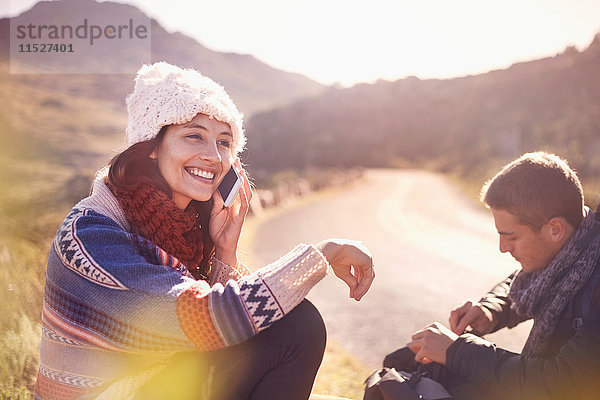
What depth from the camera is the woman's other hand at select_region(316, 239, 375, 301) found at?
2297mm

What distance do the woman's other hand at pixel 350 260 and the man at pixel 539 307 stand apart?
0.33m

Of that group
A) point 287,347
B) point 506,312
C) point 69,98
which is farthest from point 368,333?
point 69,98

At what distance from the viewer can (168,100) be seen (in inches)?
90.2

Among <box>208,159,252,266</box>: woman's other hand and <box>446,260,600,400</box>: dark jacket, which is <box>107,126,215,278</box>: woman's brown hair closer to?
<box>208,159,252,266</box>: woman's other hand

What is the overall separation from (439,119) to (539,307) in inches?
2742

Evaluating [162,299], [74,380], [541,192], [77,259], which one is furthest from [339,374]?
[77,259]

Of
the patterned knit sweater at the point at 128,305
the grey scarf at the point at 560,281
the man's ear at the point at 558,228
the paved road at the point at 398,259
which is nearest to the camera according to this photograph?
the patterned knit sweater at the point at 128,305

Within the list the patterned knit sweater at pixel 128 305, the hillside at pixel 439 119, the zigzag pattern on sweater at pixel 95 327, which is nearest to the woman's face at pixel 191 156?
the patterned knit sweater at pixel 128 305

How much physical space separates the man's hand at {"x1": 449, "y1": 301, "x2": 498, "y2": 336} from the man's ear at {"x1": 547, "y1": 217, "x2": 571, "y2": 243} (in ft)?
1.81

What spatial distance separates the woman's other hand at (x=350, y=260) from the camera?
2.30 meters

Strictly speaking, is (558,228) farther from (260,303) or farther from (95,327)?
(95,327)

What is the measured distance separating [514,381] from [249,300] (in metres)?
1.00

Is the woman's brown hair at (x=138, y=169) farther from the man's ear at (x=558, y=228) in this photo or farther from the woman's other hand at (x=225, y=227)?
the man's ear at (x=558, y=228)

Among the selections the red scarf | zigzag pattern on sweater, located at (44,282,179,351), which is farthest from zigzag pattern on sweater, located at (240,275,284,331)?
the red scarf
